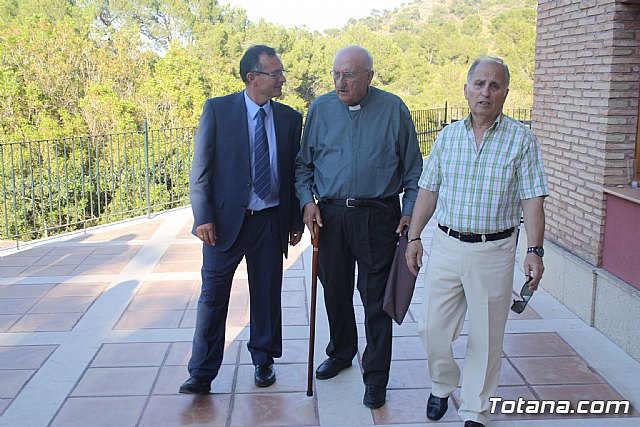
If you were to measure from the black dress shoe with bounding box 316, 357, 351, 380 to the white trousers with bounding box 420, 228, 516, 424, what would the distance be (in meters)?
0.75

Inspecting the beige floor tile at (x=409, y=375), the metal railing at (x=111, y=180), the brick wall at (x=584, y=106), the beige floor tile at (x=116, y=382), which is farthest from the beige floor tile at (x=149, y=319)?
the metal railing at (x=111, y=180)

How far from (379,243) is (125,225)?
19.6 ft

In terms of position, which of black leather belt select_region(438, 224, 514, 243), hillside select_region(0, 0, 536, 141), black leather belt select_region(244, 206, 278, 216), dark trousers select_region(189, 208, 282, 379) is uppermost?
hillside select_region(0, 0, 536, 141)

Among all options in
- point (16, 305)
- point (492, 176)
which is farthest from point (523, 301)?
point (16, 305)

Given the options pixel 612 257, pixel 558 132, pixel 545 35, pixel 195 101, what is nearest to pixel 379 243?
pixel 612 257

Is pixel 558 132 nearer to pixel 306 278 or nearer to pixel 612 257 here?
pixel 612 257

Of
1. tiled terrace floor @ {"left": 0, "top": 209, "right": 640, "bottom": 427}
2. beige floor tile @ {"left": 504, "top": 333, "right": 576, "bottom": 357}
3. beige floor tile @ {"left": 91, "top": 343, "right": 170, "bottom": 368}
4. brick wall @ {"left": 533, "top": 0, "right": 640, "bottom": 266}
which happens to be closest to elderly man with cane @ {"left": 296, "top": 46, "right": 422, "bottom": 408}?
tiled terrace floor @ {"left": 0, "top": 209, "right": 640, "bottom": 427}

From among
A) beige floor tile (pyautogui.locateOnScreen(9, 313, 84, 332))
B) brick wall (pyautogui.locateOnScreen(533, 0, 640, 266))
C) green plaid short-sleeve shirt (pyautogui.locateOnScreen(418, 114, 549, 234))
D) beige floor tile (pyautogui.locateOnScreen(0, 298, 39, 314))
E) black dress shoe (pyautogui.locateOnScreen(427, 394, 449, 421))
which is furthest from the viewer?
beige floor tile (pyautogui.locateOnScreen(0, 298, 39, 314))

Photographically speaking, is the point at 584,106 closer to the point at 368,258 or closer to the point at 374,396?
the point at 368,258

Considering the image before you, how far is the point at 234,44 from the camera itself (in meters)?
31.6

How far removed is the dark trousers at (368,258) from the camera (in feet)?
11.5

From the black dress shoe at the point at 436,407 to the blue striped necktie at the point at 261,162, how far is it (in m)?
1.33

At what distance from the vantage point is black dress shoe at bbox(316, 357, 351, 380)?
390 cm

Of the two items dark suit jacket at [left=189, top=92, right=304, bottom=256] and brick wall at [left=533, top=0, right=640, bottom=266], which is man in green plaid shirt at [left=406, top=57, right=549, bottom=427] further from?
brick wall at [left=533, top=0, right=640, bottom=266]
